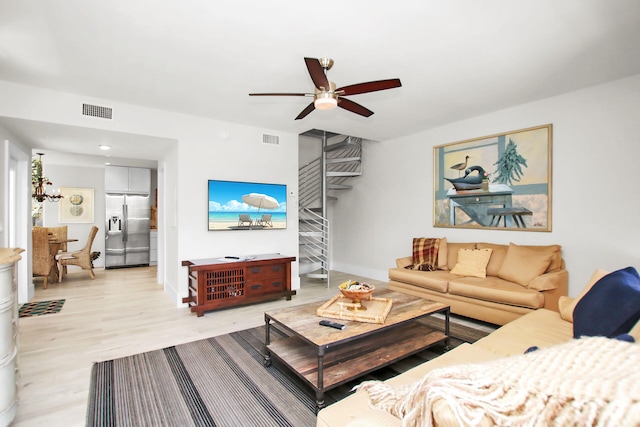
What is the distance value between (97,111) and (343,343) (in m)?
3.83

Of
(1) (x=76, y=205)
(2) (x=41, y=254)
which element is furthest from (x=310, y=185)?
(1) (x=76, y=205)

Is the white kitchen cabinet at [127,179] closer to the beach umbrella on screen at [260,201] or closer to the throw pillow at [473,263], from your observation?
the beach umbrella on screen at [260,201]

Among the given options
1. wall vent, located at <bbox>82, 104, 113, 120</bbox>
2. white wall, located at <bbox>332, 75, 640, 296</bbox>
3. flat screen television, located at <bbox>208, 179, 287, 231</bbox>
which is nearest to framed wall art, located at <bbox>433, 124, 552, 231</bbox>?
white wall, located at <bbox>332, 75, 640, 296</bbox>

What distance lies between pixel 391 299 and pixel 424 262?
1.86 metres

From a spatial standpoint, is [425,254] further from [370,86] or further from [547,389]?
[547,389]

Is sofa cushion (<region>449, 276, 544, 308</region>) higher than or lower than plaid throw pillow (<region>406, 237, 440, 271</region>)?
lower

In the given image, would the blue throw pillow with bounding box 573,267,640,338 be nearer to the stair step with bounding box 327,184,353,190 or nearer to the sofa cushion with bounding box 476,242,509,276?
the sofa cushion with bounding box 476,242,509,276

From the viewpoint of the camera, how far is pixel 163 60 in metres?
2.78

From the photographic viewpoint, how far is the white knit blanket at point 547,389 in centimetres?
47

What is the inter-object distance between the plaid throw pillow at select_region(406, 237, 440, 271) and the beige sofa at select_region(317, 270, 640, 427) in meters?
1.75

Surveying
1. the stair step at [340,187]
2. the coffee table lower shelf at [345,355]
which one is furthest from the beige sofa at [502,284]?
the stair step at [340,187]

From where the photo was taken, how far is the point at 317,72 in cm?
226

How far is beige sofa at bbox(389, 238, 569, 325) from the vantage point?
10.4ft

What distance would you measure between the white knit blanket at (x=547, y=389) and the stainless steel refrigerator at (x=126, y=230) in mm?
8250
